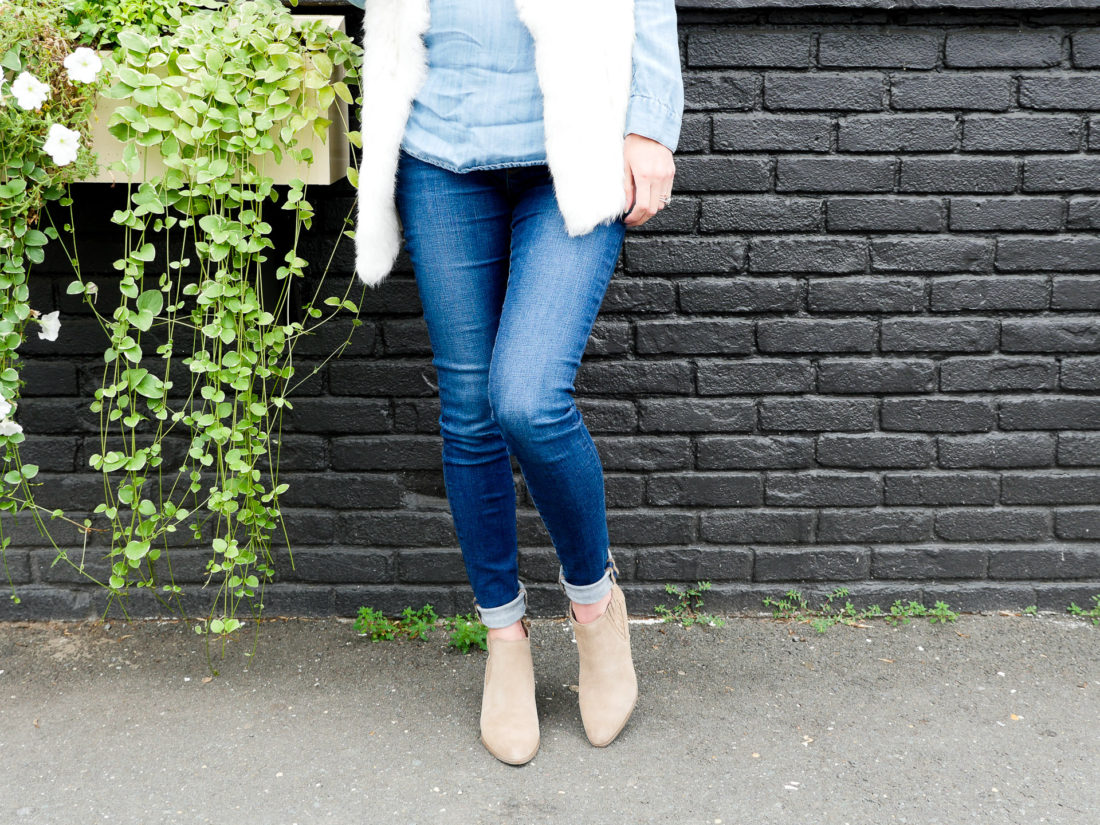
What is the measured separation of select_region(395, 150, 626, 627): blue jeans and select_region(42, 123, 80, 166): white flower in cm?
67

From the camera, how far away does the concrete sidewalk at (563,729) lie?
192 centimetres

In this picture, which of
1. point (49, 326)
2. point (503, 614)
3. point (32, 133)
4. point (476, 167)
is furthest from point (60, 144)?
point (503, 614)

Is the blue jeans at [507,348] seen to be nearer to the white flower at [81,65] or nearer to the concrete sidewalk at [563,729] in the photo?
the concrete sidewalk at [563,729]

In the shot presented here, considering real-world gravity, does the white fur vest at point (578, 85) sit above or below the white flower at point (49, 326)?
above

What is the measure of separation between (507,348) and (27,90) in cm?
110

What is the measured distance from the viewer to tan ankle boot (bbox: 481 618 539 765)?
206 cm

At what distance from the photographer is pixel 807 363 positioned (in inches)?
106

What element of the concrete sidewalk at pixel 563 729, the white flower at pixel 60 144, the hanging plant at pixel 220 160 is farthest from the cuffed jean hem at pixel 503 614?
the white flower at pixel 60 144

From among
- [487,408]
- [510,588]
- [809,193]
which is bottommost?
[510,588]

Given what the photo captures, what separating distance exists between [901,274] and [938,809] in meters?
1.40

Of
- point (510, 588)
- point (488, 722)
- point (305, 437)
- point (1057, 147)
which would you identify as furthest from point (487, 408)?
point (1057, 147)

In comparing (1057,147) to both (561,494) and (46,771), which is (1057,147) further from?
(46,771)

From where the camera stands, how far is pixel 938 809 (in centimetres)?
189

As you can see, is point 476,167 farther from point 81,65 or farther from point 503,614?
point 503,614
